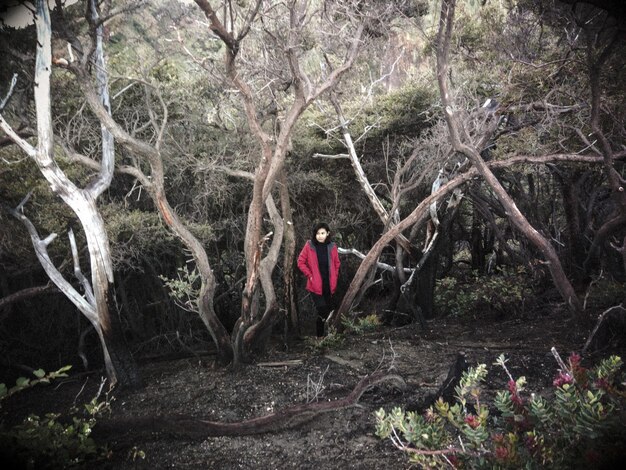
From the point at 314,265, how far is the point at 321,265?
117 millimetres

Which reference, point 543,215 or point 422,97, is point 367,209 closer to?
point 422,97

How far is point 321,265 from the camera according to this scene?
6750mm

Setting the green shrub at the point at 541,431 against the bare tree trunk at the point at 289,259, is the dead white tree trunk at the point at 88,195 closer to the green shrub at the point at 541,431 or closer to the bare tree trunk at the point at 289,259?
the bare tree trunk at the point at 289,259

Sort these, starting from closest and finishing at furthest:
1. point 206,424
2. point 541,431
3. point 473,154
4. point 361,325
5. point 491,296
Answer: point 541,431 < point 206,424 < point 473,154 < point 361,325 < point 491,296

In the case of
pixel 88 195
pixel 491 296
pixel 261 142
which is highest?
pixel 261 142

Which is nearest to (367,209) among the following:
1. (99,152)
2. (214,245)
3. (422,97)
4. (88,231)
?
(422,97)

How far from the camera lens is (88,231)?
5020mm

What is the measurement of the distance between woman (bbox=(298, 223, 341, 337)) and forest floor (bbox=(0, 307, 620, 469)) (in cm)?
75

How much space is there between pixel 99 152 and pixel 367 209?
5832 millimetres

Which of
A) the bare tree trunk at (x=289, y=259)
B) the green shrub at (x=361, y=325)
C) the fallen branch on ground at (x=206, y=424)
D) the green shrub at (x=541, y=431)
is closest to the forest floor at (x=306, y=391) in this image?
the fallen branch on ground at (x=206, y=424)

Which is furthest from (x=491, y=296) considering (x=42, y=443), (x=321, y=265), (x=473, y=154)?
(x=42, y=443)

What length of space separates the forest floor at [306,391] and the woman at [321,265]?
2.47ft

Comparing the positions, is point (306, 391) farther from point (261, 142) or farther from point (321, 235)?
point (261, 142)

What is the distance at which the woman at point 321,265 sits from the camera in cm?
668
